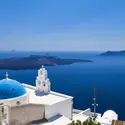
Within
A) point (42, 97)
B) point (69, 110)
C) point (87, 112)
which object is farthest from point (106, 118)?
point (42, 97)

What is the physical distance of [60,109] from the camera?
19.9 metres

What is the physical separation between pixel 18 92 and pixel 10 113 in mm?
2180

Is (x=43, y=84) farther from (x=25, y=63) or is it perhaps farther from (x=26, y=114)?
(x=25, y=63)

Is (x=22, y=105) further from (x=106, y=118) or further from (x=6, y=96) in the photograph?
(x=106, y=118)

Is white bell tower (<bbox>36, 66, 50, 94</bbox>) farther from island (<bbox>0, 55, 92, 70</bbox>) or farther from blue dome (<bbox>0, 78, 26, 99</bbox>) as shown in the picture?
island (<bbox>0, 55, 92, 70</bbox>)

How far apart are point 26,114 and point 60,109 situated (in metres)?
3.64

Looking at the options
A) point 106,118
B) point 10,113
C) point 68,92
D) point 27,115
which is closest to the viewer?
point 10,113

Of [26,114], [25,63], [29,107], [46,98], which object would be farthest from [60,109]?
[25,63]

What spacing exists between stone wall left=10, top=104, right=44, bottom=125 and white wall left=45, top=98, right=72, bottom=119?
1.91 feet

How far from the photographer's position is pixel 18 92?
18328mm

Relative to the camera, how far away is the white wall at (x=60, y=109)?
18.9 m

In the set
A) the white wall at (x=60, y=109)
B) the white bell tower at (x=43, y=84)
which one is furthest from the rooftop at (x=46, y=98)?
the white bell tower at (x=43, y=84)

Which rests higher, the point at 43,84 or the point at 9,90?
the point at 9,90

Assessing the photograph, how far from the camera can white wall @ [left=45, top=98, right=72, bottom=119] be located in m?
18.9
